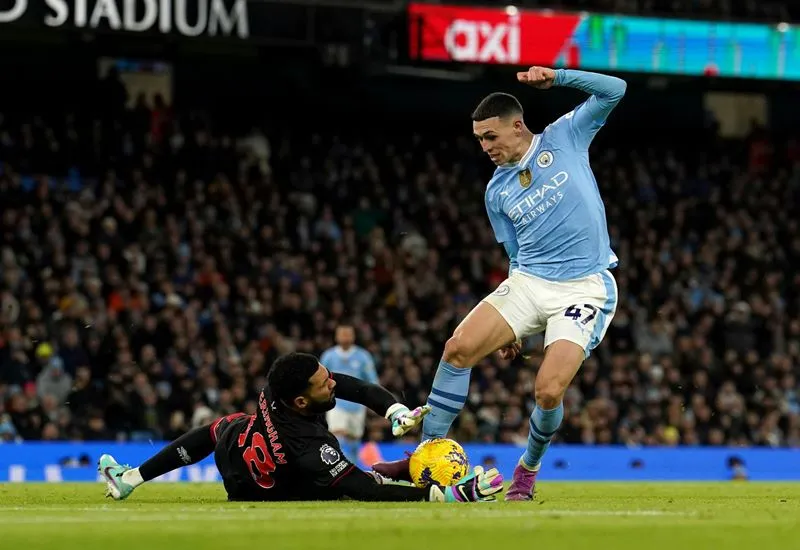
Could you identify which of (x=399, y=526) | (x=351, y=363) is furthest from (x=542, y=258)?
(x=351, y=363)

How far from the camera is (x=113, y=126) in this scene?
81.2ft

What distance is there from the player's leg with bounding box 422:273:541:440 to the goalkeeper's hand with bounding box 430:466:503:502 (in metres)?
0.75

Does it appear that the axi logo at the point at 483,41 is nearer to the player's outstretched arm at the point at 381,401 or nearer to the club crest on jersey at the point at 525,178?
the club crest on jersey at the point at 525,178

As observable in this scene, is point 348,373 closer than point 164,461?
No

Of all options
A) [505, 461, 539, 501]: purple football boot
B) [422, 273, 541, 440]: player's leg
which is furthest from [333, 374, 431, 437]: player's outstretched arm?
[505, 461, 539, 501]: purple football boot

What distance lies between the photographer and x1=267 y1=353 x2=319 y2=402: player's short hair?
902 centimetres

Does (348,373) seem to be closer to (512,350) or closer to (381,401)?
(512,350)

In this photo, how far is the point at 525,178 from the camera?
981 cm

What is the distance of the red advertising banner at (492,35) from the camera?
2355cm

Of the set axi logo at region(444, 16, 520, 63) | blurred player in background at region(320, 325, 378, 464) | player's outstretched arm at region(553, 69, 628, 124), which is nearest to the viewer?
player's outstretched arm at region(553, 69, 628, 124)

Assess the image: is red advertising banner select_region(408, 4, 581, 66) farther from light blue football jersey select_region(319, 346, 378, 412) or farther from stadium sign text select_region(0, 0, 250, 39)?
light blue football jersey select_region(319, 346, 378, 412)

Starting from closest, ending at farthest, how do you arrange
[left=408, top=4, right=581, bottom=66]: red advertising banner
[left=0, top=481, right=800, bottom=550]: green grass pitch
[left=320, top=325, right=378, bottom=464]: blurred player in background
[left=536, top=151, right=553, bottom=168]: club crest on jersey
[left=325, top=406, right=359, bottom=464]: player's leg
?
1. [left=0, top=481, right=800, bottom=550]: green grass pitch
2. [left=536, top=151, right=553, bottom=168]: club crest on jersey
3. [left=320, top=325, right=378, bottom=464]: blurred player in background
4. [left=325, top=406, right=359, bottom=464]: player's leg
5. [left=408, top=4, right=581, bottom=66]: red advertising banner

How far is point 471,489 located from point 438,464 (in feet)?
1.25

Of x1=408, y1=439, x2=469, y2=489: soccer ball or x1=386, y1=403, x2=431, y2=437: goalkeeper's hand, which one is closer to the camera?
x1=386, y1=403, x2=431, y2=437: goalkeeper's hand
